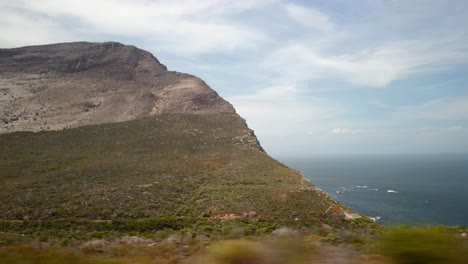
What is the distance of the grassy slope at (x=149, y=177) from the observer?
93.1 feet

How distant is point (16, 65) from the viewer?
287 ft

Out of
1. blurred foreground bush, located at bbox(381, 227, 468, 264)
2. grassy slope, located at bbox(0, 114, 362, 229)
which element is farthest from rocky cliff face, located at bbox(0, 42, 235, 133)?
blurred foreground bush, located at bbox(381, 227, 468, 264)

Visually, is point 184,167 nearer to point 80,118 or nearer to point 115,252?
point 80,118

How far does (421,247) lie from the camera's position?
4203mm

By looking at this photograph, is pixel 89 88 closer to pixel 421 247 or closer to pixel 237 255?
pixel 237 255

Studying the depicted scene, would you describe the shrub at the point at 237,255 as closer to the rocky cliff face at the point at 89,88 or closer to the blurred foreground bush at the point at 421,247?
the blurred foreground bush at the point at 421,247

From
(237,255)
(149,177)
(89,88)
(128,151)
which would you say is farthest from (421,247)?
(89,88)

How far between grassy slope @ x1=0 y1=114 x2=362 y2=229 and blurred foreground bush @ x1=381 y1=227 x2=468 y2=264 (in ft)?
71.9

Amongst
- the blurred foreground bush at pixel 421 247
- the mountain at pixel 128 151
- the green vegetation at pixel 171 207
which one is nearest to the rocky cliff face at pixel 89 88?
the mountain at pixel 128 151

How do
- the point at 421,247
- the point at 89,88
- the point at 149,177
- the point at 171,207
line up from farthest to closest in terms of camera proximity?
the point at 89,88 → the point at 149,177 → the point at 171,207 → the point at 421,247

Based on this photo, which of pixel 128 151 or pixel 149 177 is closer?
pixel 149 177

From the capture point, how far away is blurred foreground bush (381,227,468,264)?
4176mm

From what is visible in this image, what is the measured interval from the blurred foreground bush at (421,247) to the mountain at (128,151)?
71.9 feet

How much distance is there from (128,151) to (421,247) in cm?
4440
